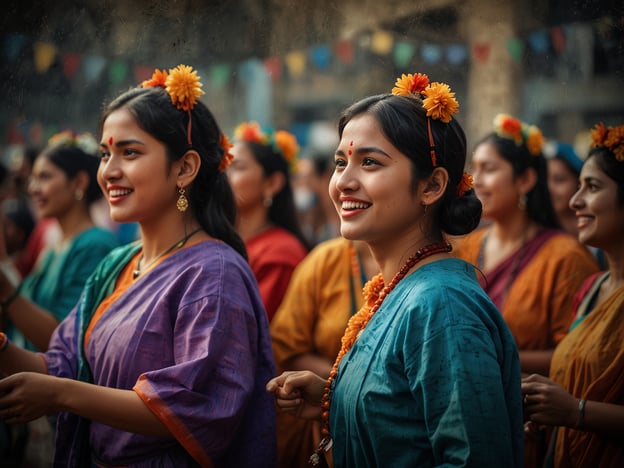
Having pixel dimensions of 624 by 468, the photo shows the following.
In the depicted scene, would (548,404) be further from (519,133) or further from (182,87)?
(519,133)

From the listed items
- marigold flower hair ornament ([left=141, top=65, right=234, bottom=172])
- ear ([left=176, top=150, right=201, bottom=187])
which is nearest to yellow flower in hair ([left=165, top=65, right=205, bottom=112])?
marigold flower hair ornament ([left=141, top=65, right=234, bottom=172])

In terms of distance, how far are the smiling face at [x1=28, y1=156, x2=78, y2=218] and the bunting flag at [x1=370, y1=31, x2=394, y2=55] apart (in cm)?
239

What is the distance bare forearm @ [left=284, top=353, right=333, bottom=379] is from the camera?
12.1ft

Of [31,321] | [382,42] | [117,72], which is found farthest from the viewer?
[382,42]

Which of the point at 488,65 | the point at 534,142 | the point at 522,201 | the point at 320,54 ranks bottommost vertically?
the point at 522,201

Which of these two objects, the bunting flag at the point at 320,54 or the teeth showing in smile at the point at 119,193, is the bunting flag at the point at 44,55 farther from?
the bunting flag at the point at 320,54

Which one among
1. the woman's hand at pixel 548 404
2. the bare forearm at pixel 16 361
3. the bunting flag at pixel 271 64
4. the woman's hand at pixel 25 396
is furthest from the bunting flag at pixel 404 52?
the woman's hand at pixel 25 396

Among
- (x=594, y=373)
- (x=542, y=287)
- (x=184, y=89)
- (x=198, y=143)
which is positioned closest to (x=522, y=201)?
(x=542, y=287)

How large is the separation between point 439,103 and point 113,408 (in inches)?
60.6

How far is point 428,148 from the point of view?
2.22 meters

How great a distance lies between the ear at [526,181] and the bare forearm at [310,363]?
169 centimetres

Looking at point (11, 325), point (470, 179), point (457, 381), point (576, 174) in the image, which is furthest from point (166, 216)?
point (576, 174)

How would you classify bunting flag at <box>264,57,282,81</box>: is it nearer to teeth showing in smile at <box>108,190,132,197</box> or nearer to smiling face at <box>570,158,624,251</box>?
teeth showing in smile at <box>108,190,132,197</box>

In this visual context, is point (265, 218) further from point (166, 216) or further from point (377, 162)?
point (377, 162)
